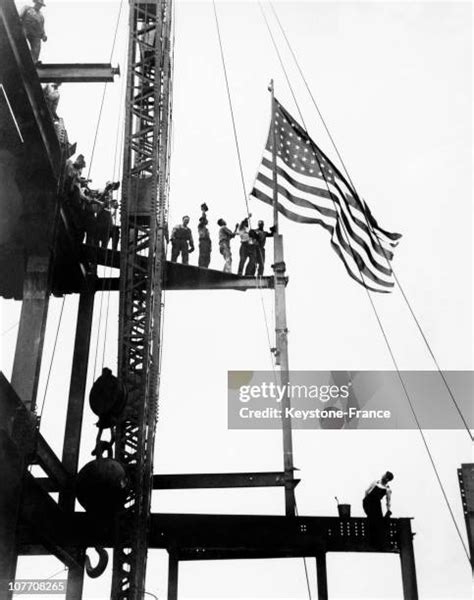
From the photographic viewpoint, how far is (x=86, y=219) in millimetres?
16172

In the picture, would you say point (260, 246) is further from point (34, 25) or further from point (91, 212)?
point (34, 25)

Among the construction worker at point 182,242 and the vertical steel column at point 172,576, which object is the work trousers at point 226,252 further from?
the vertical steel column at point 172,576

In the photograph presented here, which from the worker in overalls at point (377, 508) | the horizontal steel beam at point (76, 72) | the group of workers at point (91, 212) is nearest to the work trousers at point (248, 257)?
the group of workers at point (91, 212)

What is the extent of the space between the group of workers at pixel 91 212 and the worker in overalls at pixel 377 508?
7.63 metres

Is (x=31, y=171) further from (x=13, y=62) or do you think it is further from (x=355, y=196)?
(x=355, y=196)

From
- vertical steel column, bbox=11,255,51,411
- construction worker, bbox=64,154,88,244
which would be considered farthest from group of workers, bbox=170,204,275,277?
Result: vertical steel column, bbox=11,255,51,411

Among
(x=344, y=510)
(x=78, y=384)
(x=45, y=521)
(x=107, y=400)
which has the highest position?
(x=78, y=384)

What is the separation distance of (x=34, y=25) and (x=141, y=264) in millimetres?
4699

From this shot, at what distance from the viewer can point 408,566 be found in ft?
43.3

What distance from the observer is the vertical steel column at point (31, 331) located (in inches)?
510

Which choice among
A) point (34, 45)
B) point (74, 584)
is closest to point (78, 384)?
point (74, 584)

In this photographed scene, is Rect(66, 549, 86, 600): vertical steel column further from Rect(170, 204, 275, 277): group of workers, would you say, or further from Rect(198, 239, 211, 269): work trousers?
Rect(198, 239, 211, 269): work trousers

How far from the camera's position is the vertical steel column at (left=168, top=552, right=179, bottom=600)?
A: 15.2 m

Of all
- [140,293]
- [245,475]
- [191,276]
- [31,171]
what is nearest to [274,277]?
[191,276]
